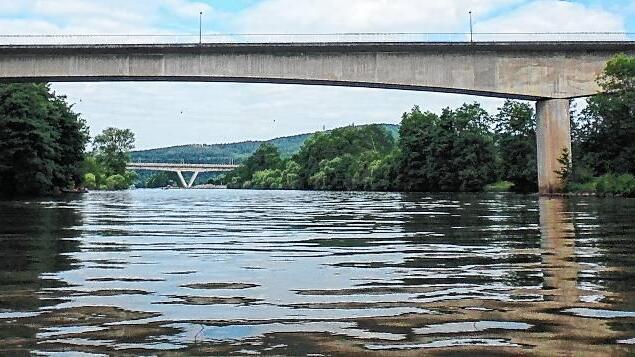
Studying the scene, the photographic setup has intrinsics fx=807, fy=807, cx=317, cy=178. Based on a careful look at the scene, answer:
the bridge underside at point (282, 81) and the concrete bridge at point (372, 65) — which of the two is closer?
the concrete bridge at point (372, 65)

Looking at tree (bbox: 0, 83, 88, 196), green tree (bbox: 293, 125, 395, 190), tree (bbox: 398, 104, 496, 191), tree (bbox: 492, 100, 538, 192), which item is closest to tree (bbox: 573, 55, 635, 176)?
tree (bbox: 492, 100, 538, 192)

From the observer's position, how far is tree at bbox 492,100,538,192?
70250mm

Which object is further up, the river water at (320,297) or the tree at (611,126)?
the tree at (611,126)

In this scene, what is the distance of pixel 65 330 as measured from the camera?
14.9 ft

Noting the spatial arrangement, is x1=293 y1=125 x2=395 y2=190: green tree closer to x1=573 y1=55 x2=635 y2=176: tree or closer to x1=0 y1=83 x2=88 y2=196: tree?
x1=0 y1=83 x2=88 y2=196: tree

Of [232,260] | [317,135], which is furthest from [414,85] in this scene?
[317,135]

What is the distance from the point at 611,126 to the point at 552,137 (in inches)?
274

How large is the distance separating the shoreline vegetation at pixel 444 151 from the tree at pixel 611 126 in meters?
0.06

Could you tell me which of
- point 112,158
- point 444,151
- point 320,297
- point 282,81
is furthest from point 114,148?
point 320,297

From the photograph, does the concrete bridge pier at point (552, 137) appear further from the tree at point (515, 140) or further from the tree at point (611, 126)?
the tree at point (515, 140)

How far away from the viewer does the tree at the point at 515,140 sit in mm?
70250

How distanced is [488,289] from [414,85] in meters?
41.1

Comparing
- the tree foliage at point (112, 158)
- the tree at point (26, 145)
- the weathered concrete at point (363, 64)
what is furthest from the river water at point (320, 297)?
the tree foliage at point (112, 158)

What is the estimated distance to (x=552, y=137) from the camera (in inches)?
1896
